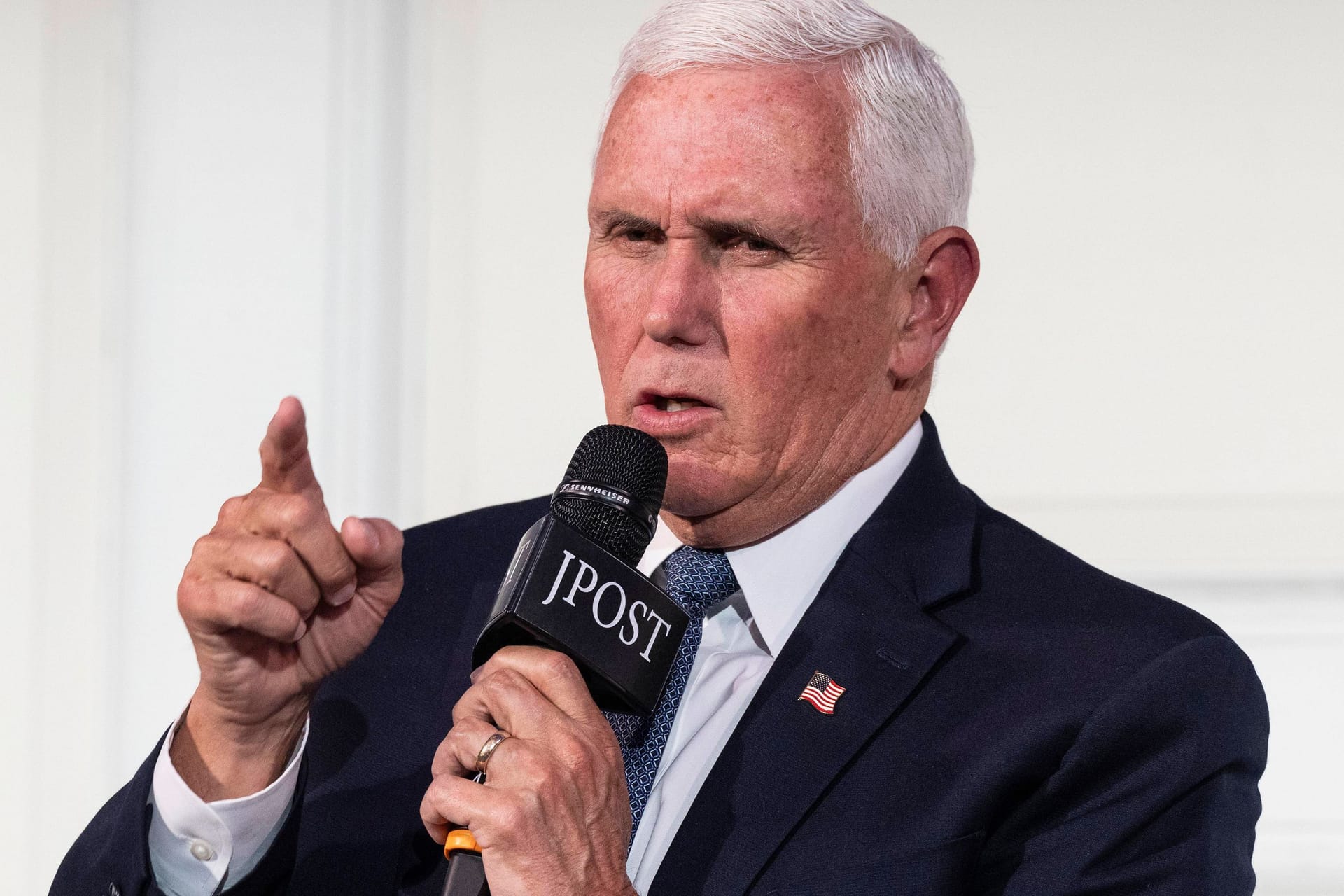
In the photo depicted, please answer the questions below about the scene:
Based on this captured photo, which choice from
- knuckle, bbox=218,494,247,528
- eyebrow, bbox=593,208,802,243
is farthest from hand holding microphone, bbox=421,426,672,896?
eyebrow, bbox=593,208,802,243

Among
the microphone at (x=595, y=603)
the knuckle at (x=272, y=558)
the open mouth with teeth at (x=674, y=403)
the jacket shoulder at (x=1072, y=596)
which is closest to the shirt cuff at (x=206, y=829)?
the knuckle at (x=272, y=558)

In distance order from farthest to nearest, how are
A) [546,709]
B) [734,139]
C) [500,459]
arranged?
[500,459], [734,139], [546,709]

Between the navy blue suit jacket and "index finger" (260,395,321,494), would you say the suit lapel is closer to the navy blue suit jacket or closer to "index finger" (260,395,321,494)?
the navy blue suit jacket

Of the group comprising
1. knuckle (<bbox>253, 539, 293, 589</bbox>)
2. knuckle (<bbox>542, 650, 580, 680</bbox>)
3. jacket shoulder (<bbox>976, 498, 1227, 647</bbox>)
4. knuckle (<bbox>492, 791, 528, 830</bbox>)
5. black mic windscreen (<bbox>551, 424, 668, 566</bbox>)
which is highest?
black mic windscreen (<bbox>551, 424, 668, 566</bbox>)

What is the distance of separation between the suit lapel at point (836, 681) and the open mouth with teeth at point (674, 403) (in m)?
0.25

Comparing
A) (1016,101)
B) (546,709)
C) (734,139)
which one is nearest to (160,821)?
(546,709)

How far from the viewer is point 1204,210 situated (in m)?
2.55

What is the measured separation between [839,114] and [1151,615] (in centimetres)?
65

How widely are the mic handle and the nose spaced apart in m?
0.61

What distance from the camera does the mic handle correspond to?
1152mm

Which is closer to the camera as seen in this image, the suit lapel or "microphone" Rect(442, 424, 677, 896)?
"microphone" Rect(442, 424, 677, 896)

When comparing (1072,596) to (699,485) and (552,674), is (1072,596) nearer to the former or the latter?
(699,485)

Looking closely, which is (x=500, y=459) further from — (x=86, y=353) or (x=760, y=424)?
(x=760, y=424)

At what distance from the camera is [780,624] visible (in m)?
1.66
